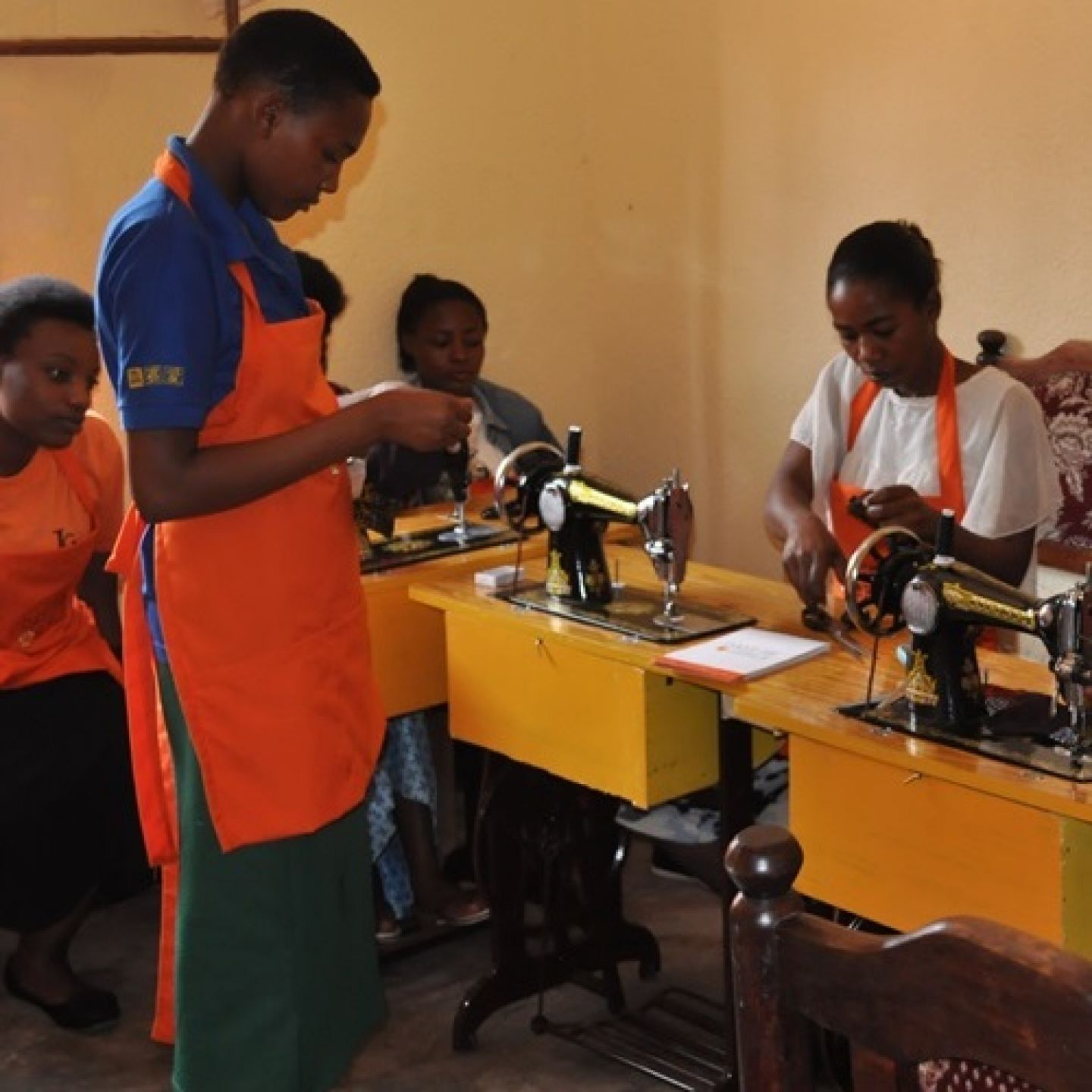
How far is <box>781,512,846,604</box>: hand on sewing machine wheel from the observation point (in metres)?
2.62

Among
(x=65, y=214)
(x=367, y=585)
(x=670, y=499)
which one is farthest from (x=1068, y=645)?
(x=65, y=214)

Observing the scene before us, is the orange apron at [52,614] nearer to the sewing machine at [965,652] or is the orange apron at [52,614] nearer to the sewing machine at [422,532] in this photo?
the sewing machine at [422,532]

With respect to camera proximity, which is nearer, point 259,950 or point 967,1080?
point 967,1080

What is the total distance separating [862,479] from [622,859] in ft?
2.66

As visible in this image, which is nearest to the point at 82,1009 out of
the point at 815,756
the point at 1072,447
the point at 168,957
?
the point at 168,957

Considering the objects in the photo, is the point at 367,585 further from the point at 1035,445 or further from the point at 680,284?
the point at 680,284

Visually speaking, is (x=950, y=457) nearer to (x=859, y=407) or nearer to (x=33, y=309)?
(x=859, y=407)

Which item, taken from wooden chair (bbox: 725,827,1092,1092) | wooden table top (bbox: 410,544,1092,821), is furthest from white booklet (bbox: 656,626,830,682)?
wooden chair (bbox: 725,827,1092,1092)

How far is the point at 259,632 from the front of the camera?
7.08 feet

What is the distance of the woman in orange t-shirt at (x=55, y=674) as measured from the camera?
9.91ft

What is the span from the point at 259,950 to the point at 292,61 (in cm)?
108

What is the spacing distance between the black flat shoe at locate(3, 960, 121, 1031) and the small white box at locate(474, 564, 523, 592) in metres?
1.05

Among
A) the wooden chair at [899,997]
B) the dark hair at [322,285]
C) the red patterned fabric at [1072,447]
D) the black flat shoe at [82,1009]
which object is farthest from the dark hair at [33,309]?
the wooden chair at [899,997]

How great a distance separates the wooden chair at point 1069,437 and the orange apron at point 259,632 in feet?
5.28
